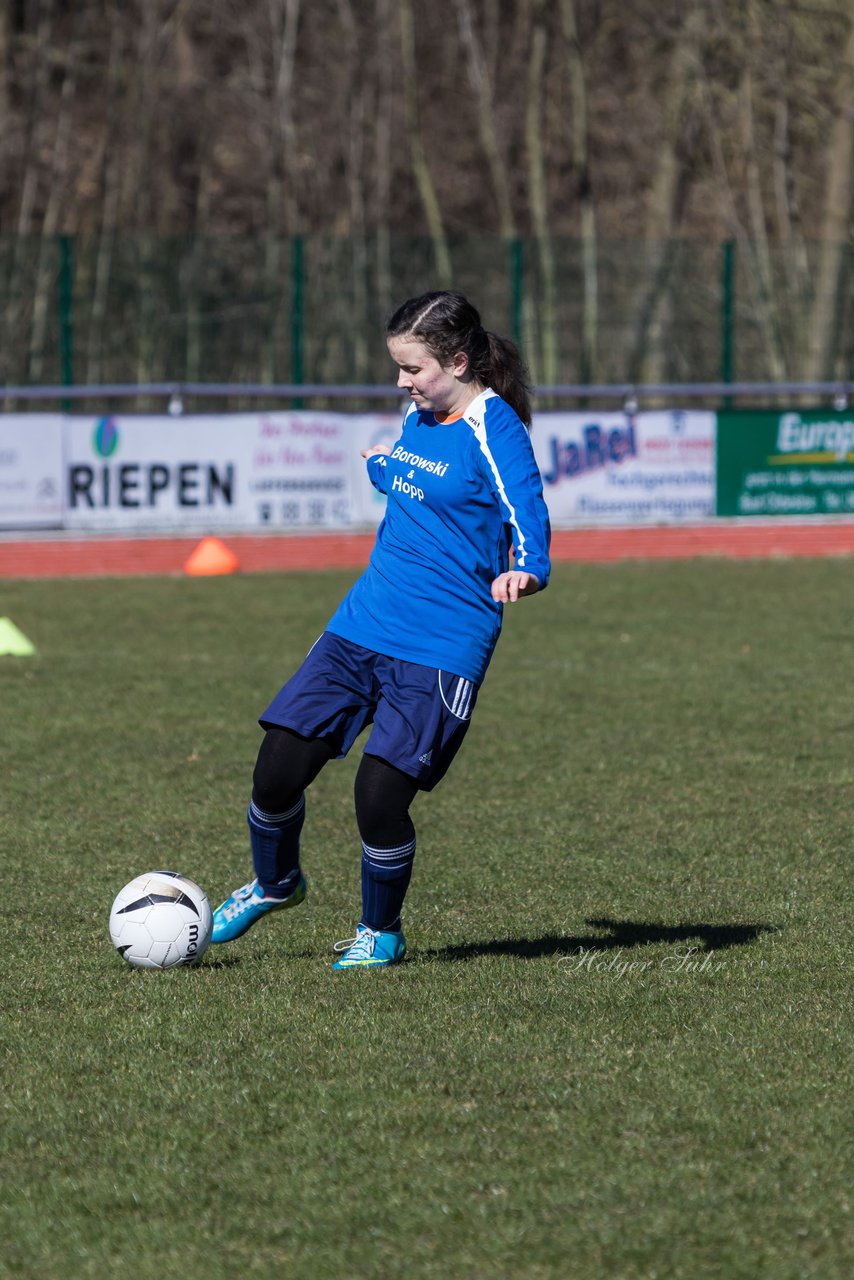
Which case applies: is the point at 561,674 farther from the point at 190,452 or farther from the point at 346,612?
the point at 190,452

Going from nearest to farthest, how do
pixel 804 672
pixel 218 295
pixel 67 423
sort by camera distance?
pixel 804 672 → pixel 67 423 → pixel 218 295

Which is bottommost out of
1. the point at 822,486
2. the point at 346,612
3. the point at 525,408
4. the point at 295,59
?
the point at 822,486

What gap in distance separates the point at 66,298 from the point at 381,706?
17391mm

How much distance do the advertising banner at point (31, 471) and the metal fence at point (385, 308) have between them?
3935 mm

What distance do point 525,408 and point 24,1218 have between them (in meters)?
2.66

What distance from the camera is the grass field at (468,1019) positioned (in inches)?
141

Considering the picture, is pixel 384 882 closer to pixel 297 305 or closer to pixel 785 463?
pixel 785 463

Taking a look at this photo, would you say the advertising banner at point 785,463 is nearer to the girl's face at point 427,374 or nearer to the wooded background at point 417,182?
the wooded background at point 417,182

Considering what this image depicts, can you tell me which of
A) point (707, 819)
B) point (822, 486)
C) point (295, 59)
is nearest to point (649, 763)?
point (707, 819)

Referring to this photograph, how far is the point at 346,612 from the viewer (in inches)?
212

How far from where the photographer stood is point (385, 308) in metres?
23.7

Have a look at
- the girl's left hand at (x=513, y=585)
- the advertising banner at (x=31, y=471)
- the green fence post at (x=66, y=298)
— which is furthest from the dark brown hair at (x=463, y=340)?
the green fence post at (x=66, y=298)

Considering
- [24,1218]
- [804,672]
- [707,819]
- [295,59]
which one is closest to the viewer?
[24,1218]

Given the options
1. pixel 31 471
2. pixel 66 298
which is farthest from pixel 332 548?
pixel 66 298
